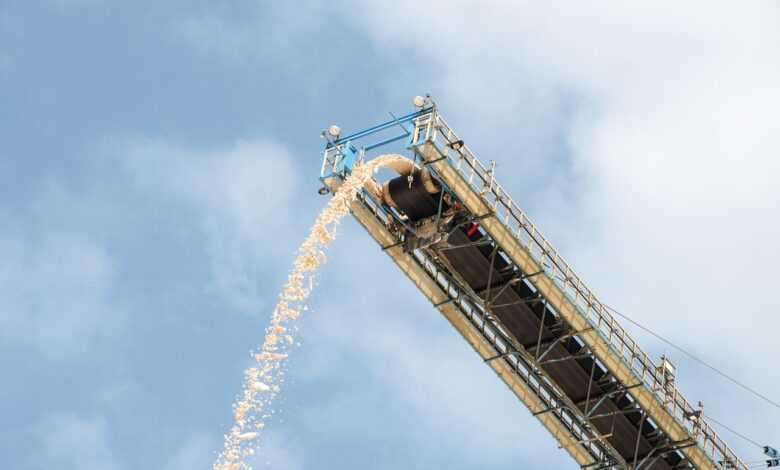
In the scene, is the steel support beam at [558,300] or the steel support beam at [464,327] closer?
the steel support beam at [558,300]

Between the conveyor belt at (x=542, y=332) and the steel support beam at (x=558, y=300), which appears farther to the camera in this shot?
the conveyor belt at (x=542, y=332)

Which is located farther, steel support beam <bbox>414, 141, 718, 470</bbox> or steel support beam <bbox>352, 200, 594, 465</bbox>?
steel support beam <bbox>352, 200, 594, 465</bbox>

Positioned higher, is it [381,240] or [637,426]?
[381,240]

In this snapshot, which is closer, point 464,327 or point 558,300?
point 558,300

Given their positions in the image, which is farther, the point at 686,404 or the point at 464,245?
the point at 686,404

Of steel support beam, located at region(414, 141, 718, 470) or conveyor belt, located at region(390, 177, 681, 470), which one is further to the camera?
conveyor belt, located at region(390, 177, 681, 470)

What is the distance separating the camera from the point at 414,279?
4047 centimetres

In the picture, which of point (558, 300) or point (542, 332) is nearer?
point (558, 300)

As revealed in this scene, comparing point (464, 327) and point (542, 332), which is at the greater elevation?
point (464, 327)

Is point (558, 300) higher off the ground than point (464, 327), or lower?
lower

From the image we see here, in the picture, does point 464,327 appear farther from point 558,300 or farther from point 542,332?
point 558,300

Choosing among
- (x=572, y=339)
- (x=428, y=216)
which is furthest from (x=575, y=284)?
(x=428, y=216)

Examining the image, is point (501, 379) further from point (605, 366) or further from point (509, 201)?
point (509, 201)

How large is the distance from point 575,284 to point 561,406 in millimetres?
4293
